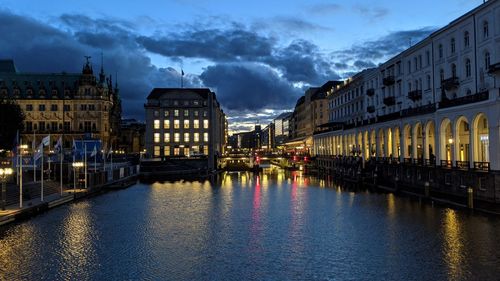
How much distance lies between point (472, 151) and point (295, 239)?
30.0 metres

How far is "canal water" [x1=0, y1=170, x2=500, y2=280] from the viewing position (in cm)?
2469

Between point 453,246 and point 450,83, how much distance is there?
1737 inches

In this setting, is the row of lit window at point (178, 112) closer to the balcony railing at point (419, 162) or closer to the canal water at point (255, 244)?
the balcony railing at point (419, 162)

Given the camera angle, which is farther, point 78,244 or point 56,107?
point 56,107

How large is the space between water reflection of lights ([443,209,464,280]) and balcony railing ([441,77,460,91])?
31.3 metres

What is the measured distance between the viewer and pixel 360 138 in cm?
11062

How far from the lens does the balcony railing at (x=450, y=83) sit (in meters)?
66.8

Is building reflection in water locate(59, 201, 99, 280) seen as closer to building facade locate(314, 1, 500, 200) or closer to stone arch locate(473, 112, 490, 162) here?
building facade locate(314, 1, 500, 200)

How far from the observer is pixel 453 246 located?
97.0 feet

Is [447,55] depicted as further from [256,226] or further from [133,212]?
[133,212]

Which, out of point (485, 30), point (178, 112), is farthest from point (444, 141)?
point (178, 112)

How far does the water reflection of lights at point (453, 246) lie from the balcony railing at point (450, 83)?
3131cm

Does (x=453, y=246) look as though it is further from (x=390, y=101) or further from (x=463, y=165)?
(x=390, y=101)

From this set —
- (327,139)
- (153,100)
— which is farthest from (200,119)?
(327,139)
